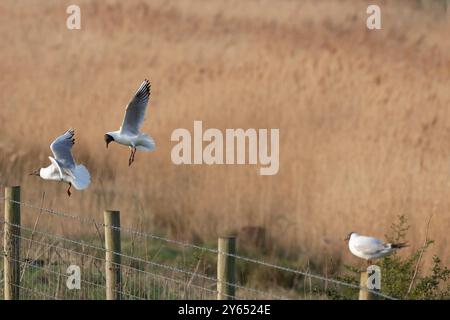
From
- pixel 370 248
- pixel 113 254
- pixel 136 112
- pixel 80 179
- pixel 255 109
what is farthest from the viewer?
pixel 255 109

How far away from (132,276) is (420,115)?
4.32m

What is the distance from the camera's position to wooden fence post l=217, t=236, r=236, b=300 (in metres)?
7.64

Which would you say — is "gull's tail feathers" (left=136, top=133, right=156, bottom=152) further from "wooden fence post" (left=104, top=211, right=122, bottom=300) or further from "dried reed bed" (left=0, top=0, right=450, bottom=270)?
"dried reed bed" (left=0, top=0, right=450, bottom=270)

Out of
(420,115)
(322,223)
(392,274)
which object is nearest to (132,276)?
(392,274)

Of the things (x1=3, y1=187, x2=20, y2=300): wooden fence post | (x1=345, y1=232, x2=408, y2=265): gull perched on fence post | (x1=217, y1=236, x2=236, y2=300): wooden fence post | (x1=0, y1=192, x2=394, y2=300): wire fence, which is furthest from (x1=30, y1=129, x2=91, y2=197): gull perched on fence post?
(x1=217, y1=236, x2=236, y2=300): wooden fence post

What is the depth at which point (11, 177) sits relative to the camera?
14117 millimetres

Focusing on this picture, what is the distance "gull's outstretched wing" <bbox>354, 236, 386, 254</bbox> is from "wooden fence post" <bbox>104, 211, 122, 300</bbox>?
5.92 feet

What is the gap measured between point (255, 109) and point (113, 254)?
19.1 feet

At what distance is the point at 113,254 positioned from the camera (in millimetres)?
8547

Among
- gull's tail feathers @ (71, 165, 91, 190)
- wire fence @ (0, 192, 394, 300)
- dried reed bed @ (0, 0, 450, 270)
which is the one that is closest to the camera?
wire fence @ (0, 192, 394, 300)

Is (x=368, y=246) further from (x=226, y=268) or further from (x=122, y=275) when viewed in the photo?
(x=226, y=268)

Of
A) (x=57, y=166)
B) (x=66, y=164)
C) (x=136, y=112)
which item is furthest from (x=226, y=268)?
(x=136, y=112)

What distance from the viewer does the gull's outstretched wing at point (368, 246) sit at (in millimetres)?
9625
